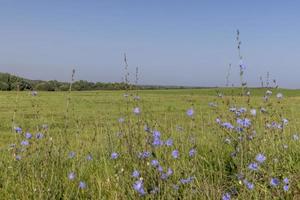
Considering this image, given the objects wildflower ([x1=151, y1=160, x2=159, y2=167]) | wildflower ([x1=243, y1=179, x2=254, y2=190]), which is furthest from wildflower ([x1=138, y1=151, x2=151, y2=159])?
wildflower ([x1=243, y1=179, x2=254, y2=190])

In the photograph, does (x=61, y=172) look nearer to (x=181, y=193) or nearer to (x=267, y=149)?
(x=181, y=193)

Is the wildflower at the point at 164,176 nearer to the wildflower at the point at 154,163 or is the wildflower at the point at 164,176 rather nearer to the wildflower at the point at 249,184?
the wildflower at the point at 154,163

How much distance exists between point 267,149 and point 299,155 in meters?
0.54

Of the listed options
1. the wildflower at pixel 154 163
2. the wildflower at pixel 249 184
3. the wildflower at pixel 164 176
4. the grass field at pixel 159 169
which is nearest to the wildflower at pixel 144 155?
the grass field at pixel 159 169

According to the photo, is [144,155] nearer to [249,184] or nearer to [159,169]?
[159,169]

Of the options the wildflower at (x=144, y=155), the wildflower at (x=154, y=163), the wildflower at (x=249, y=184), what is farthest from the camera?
the wildflower at (x=144, y=155)

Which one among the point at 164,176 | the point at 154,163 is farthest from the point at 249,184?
the point at 154,163

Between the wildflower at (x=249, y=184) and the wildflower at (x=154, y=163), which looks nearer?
the wildflower at (x=249, y=184)

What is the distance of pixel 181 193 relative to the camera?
3.48m

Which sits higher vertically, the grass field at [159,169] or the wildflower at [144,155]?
the wildflower at [144,155]

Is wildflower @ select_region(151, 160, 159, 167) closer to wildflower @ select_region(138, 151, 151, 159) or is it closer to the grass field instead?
the grass field

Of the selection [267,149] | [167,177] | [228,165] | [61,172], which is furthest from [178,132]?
[167,177]

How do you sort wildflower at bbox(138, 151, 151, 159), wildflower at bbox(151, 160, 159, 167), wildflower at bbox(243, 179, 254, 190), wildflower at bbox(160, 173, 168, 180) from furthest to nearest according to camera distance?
1. wildflower at bbox(138, 151, 151, 159)
2. wildflower at bbox(151, 160, 159, 167)
3. wildflower at bbox(160, 173, 168, 180)
4. wildflower at bbox(243, 179, 254, 190)

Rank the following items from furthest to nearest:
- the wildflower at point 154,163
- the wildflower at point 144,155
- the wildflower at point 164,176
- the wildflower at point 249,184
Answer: the wildflower at point 144,155
the wildflower at point 154,163
the wildflower at point 164,176
the wildflower at point 249,184
